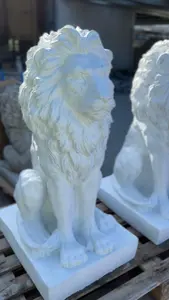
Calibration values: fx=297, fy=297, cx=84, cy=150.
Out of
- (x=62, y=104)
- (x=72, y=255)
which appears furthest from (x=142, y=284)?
(x=62, y=104)

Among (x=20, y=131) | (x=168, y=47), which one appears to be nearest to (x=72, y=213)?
(x=168, y=47)

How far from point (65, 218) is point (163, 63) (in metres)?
0.74

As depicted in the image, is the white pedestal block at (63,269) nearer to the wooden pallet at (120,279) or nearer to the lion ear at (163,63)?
the wooden pallet at (120,279)

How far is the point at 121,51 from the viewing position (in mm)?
5598

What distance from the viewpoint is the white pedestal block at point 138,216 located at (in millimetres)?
1383

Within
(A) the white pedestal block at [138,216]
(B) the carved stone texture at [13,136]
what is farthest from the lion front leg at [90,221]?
(B) the carved stone texture at [13,136]

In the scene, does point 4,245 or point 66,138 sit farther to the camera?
point 4,245

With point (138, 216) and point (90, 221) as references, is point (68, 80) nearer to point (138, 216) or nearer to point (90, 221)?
point (90, 221)

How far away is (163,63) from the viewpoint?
1.23 metres

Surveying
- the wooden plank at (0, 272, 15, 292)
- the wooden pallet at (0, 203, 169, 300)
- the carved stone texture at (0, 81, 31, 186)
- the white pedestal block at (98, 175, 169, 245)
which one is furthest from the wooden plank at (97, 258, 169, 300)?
the carved stone texture at (0, 81, 31, 186)

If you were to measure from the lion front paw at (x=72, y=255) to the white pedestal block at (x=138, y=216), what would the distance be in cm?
39

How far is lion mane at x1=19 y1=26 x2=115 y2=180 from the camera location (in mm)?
923

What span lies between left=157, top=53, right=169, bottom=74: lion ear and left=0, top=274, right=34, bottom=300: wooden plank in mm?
Answer: 1017

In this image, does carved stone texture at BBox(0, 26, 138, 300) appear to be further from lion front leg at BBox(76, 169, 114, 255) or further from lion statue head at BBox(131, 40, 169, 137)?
lion statue head at BBox(131, 40, 169, 137)
